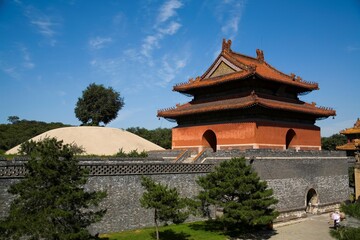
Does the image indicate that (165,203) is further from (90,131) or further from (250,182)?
(90,131)

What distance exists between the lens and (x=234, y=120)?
64.1 ft

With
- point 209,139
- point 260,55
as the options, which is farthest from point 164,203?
point 260,55

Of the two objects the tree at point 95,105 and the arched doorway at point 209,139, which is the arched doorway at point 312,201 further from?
the tree at point 95,105

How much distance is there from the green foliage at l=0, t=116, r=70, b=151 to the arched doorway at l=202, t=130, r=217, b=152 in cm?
3755

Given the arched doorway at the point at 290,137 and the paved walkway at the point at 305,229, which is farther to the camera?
the arched doorway at the point at 290,137

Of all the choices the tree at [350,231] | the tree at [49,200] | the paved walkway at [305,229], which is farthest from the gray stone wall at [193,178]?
the tree at [350,231]

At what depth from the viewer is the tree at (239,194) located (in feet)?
41.3

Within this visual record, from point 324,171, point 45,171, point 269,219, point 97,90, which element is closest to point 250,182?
point 269,219

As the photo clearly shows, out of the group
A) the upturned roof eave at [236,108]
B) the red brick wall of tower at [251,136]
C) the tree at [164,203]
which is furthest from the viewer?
the red brick wall of tower at [251,136]

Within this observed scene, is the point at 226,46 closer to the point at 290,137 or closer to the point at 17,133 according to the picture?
the point at 290,137

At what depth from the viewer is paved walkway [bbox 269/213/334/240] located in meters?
14.3

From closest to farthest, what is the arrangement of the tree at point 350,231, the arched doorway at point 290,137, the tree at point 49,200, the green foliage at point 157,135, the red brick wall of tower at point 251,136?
the tree at point 350,231 < the tree at point 49,200 < the red brick wall of tower at point 251,136 < the arched doorway at point 290,137 < the green foliage at point 157,135

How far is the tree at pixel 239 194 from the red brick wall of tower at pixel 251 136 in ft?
17.4

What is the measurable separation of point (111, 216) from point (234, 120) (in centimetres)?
930
